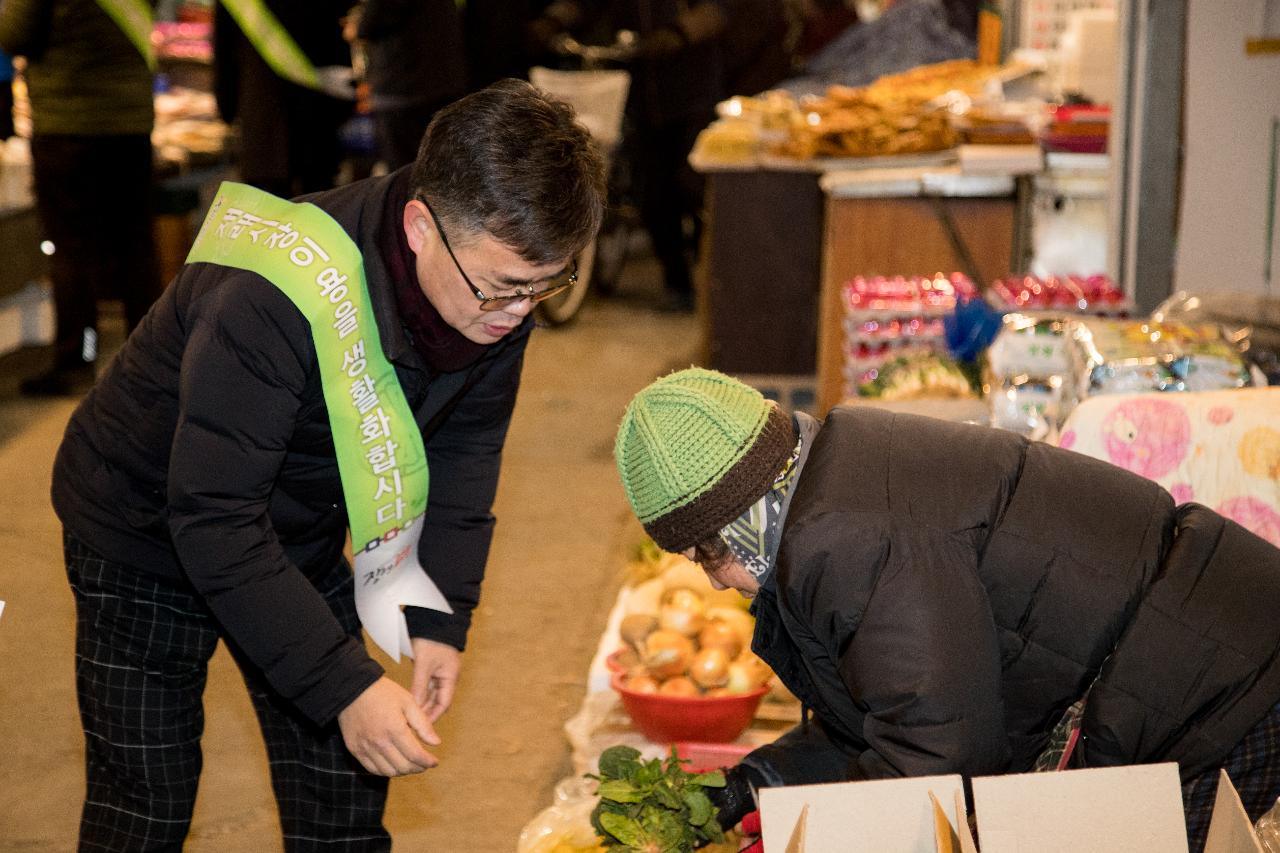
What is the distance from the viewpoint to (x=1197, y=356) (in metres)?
2.92

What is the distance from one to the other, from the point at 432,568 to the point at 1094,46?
4.77m

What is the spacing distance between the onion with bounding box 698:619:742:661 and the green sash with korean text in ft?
3.91

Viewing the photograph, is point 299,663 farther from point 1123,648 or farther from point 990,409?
point 990,409

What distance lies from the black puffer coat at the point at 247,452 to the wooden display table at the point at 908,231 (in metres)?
3.06

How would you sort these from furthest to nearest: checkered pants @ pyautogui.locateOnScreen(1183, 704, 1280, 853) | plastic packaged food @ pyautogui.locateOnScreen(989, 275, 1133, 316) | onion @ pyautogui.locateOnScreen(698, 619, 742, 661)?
plastic packaged food @ pyautogui.locateOnScreen(989, 275, 1133, 316) < onion @ pyautogui.locateOnScreen(698, 619, 742, 661) < checkered pants @ pyautogui.locateOnScreen(1183, 704, 1280, 853)

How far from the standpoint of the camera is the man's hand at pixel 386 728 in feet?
5.87

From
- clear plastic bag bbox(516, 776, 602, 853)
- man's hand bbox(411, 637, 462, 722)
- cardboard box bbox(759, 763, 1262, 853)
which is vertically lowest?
clear plastic bag bbox(516, 776, 602, 853)

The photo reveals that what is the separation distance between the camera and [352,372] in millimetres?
1785

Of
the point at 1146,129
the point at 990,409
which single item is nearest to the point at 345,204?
the point at 990,409

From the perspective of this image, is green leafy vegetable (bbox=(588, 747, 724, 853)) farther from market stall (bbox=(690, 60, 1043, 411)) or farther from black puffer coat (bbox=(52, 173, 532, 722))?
market stall (bbox=(690, 60, 1043, 411))

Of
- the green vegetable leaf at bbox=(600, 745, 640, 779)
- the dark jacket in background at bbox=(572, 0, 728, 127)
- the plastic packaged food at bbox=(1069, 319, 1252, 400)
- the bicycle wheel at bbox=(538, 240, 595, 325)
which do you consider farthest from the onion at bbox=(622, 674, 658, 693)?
the dark jacket in background at bbox=(572, 0, 728, 127)

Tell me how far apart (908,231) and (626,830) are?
3353mm

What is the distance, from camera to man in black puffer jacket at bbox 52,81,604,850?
1688mm

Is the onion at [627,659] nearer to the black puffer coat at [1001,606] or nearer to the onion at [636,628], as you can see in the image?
the onion at [636,628]
